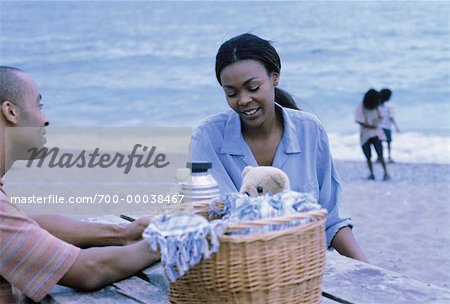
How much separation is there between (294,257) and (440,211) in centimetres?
643

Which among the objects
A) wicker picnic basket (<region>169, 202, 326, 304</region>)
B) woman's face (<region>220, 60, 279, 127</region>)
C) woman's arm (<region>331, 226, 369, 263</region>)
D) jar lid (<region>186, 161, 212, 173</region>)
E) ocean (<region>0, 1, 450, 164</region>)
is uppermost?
woman's face (<region>220, 60, 279, 127</region>)

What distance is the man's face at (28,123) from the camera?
2.34 metres

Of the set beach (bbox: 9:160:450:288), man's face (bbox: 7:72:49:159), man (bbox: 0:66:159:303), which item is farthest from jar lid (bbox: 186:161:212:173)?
beach (bbox: 9:160:450:288)

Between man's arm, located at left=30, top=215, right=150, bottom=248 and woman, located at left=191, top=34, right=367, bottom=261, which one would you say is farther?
woman, located at left=191, top=34, right=367, bottom=261

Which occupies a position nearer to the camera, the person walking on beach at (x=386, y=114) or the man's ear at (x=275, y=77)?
the man's ear at (x=275, y=77)

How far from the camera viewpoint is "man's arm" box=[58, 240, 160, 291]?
208cm

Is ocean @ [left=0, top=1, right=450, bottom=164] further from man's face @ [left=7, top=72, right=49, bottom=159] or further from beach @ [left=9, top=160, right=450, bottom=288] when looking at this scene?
man's face @ [left=7, top=72, right=49, bottom=159]

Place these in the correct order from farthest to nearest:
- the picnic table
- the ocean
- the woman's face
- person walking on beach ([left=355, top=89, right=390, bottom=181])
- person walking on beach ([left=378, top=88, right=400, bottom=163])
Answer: the ocean, person walking on beach ([left=378, top=88, right=400, bottom=163]), person walking on beach ([left=355, top=89, right=390, bottom=181]), the woman's face, the picnic table

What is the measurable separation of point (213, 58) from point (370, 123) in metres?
17.9

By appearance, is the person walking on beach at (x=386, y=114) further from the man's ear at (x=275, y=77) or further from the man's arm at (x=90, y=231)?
the man's arm at (x=90, y=231)

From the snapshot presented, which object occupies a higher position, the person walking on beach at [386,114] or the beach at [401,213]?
the person walking on beach at [386,114]

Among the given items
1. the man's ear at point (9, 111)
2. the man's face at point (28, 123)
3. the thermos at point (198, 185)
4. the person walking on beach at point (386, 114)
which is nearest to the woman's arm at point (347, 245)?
the thermos at point (198, 185)

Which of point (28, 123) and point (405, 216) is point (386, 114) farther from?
point (28, 123)

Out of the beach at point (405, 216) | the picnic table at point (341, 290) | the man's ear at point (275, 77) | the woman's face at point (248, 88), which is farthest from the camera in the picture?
the beach at point (405, 216)
